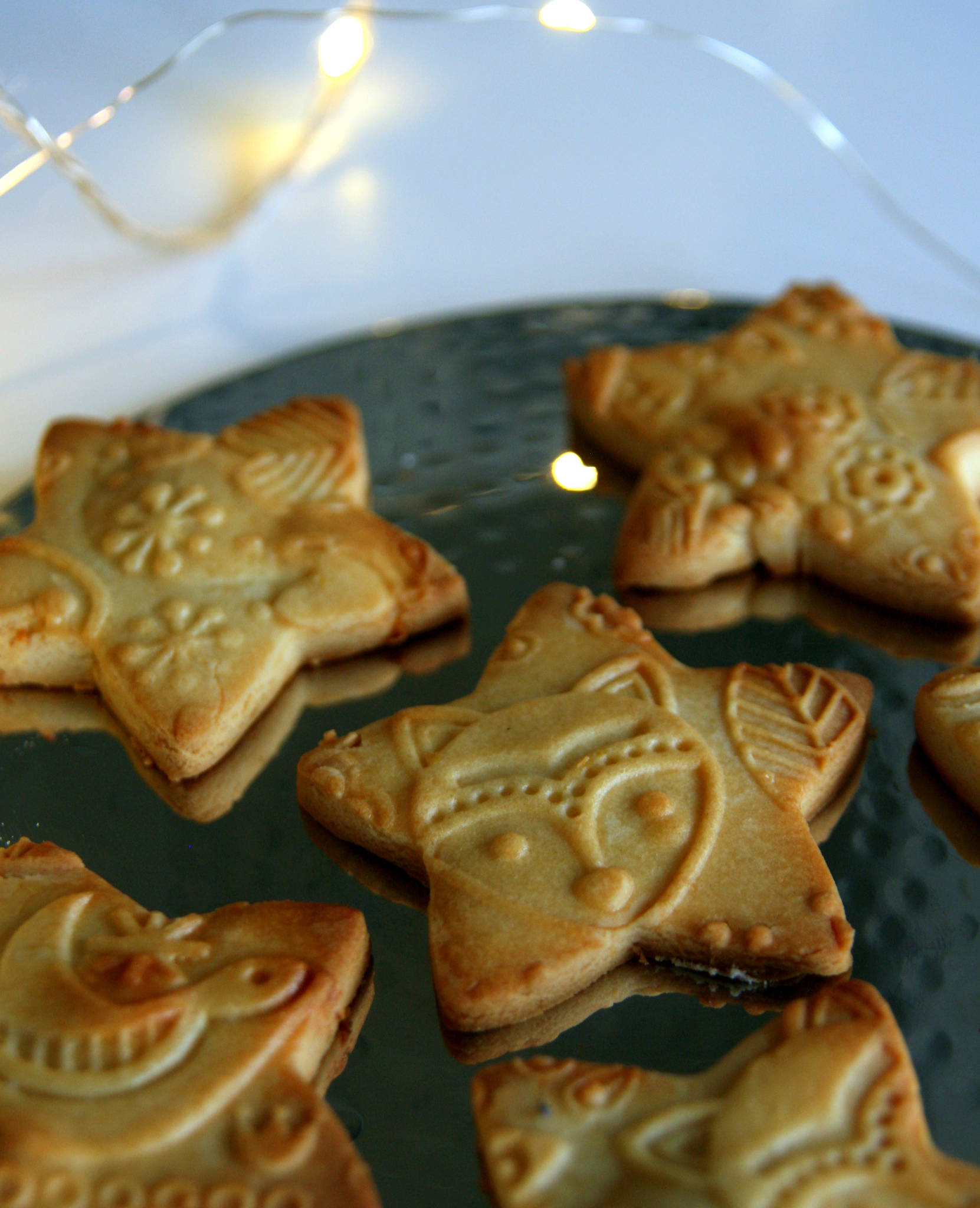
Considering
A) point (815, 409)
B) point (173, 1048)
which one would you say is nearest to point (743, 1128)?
point (173, 1048)

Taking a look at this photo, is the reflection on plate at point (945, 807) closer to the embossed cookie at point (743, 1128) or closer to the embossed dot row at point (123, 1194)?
the embossed cookie at point (743, 1128)

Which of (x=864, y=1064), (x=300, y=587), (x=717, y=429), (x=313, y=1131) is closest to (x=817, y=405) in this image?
(x=717, y=429)

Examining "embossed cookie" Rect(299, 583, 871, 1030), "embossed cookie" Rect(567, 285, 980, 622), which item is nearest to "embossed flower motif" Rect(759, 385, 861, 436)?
"embossed cookie" Rect(567, 285, 980, 622)

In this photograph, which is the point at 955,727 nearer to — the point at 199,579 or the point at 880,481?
the point at 880,481

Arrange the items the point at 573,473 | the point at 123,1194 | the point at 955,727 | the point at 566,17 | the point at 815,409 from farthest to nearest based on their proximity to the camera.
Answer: the point at 566,17
the point at 573,473
the point at 815,409
the point at 955,727
the point at 123,1194

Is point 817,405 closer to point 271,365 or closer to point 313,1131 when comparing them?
point 271,365

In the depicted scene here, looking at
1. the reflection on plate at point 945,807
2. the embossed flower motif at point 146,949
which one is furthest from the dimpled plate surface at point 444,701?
the embossed flower motif at point 146,949
